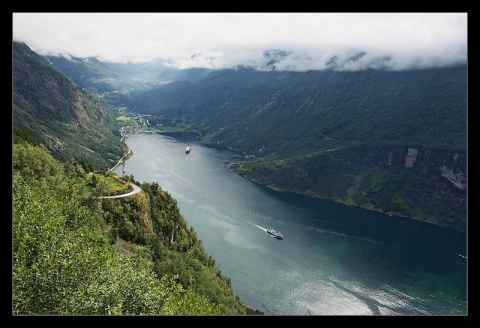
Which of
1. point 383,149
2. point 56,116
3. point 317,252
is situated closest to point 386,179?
point 383,149

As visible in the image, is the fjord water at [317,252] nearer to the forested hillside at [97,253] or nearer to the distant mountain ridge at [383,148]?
the forested hillside at [97,253]

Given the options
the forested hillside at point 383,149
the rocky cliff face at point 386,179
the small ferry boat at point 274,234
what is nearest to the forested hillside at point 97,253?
the small ferry boat at point 274,234

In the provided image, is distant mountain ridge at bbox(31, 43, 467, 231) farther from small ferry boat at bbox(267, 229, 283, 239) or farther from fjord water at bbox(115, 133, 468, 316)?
small ferry boat at bbox(267, 229, 283, 239)

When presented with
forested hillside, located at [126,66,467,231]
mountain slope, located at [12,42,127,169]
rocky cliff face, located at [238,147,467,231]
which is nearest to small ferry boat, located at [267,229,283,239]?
rocky cliff face, located at [238,147,467,231]

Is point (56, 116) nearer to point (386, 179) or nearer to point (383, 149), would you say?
point (386, 179)

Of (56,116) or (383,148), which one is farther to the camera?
(56,116)
